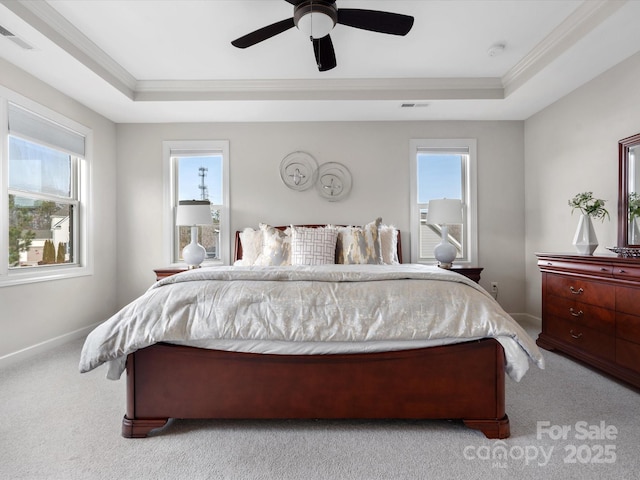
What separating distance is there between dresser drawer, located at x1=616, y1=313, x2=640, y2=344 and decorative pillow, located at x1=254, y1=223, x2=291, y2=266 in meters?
2.55

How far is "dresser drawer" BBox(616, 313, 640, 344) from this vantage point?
7.34 feet

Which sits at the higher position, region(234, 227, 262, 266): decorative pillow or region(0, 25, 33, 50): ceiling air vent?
region(0, 25, 33, 50): ceiling air vent

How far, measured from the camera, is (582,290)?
2674 millimetres

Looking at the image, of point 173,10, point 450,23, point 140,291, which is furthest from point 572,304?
point 140,291

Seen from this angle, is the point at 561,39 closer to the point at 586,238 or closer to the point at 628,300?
the point at 586,238

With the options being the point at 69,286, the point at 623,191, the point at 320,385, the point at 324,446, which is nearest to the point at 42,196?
the point at 69,286

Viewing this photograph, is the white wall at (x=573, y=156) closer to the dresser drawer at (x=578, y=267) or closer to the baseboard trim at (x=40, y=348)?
the dresser drawer at (x=578, y=267)

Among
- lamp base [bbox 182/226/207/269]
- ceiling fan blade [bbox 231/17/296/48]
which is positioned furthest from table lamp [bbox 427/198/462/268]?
lamp base [bbox 182/226/207/269]

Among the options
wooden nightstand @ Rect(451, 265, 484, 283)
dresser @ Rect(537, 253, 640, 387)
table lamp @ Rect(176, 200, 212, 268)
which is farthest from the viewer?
table lamp @ Rect(176, 200, 212, 268)

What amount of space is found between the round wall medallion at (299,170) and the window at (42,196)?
2086mm

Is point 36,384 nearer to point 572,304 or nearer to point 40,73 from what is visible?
point 40,73

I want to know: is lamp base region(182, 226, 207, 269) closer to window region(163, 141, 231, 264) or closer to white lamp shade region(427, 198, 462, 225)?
window region(163, 141, 231, 264)

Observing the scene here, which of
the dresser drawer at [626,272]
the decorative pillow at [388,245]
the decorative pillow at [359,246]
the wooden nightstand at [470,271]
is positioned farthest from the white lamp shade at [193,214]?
the dresser drawer at [626,272]

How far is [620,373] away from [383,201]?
257 centimetres
